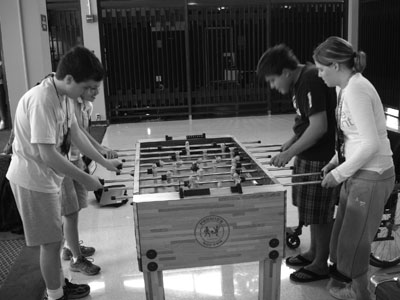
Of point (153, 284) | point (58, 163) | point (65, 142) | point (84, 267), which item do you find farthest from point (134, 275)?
point (58, 163)

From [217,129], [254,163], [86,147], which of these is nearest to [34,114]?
[86,147]

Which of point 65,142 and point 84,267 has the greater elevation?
point 65,142

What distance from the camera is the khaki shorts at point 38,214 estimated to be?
7.86ft

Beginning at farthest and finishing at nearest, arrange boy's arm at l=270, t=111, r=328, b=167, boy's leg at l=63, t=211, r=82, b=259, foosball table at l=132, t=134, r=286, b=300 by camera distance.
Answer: boy's leg at l=63, t=211, r=82, b=259, boy's arm at l=270, t=111, r=328, b=167, foosball table at l=132, t=134, r=286, b=300

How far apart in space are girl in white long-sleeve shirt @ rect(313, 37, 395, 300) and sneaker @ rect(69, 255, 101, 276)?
66.0 inches

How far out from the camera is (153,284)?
2275mm

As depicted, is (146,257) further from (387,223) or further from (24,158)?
(387,223)

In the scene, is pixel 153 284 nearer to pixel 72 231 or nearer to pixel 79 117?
pixel 72 231

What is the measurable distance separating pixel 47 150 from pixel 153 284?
849 mm

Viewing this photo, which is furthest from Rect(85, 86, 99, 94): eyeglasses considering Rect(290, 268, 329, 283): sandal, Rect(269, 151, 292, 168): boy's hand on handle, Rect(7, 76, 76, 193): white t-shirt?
Rect(290, 268, 329, 283): sandal

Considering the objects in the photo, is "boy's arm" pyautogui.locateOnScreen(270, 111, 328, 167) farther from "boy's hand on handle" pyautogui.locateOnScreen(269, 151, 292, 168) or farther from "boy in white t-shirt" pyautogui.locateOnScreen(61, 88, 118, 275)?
"boy in white t-shirt" pyautogui.locateOnScreen(61, 88, 118, 275)

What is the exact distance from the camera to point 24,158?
239 cm

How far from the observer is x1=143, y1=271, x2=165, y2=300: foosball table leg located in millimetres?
2264

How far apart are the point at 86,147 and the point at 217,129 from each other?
5585 mm
